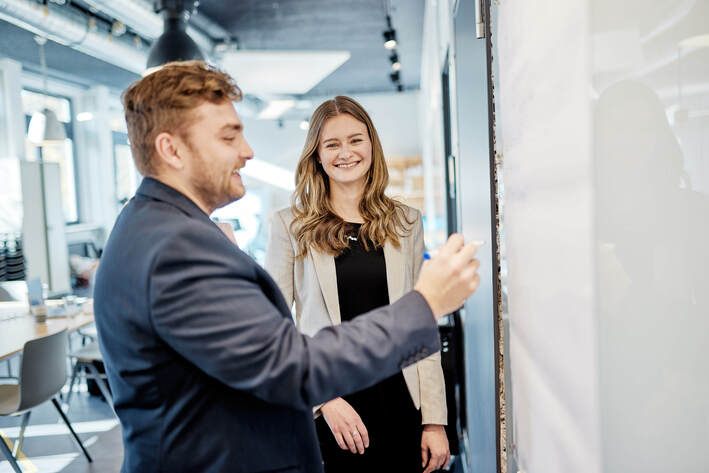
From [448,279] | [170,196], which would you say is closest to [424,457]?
[448,279]

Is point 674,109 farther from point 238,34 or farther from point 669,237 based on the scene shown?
point 238,34

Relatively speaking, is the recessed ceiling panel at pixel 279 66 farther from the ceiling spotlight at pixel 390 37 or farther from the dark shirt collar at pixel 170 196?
the dark shirt collar at pixel 170 196

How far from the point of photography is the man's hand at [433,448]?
163cm

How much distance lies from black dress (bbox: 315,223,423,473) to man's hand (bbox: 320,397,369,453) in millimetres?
65

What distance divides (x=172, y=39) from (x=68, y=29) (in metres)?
1.15

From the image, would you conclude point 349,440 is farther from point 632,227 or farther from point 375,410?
point 632,227

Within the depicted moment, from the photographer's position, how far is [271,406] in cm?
100

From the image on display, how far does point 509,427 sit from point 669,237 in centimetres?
77

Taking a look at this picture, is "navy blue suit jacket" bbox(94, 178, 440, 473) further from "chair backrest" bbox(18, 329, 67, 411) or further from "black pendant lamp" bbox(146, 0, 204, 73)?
"black pendant lamp" bbox(146, 0, 204, 73)

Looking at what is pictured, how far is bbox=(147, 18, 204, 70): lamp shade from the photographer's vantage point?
194 inches

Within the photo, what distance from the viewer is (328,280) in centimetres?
163

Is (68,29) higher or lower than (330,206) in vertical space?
higher

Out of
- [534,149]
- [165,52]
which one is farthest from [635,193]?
[165,52]

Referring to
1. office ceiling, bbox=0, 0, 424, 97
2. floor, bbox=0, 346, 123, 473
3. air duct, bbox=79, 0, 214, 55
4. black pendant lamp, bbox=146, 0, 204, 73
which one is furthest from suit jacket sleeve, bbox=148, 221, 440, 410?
office ceiling, bbox=0, 0, 424, 97
